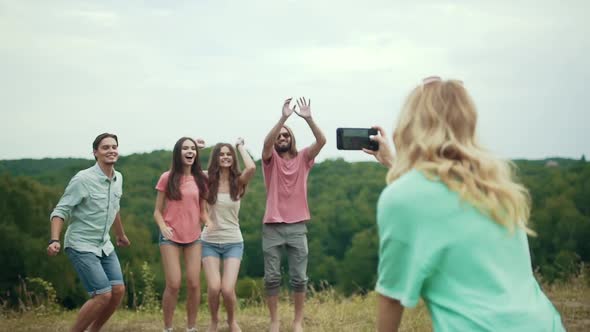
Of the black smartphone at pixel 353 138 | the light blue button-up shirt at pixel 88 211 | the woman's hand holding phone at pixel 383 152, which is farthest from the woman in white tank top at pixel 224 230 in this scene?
the woman's hand holding phone at pixel 383 152

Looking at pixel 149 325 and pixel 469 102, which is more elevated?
pixel 469 102

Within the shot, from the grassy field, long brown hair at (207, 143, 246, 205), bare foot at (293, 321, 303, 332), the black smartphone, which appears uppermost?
the black smartphone

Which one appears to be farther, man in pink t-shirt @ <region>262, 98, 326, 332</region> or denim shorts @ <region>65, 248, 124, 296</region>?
man in pink t-shirt @ <region>262, 98, 326, 332</region>

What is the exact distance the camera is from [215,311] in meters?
7.82

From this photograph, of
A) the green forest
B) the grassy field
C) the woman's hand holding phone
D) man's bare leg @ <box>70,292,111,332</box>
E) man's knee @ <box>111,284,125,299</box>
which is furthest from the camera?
the green forest

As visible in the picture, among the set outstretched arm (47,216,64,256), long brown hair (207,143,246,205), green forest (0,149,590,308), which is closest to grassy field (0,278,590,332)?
long brown hair (207,143,246,205)

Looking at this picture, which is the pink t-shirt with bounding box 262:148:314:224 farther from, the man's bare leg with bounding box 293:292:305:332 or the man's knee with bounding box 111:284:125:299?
the man's knee with bounding box 111:284:125:299

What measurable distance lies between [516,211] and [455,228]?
0.21 metres

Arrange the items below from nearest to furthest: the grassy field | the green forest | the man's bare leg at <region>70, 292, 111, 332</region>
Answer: the man's bare leg at <region>70, 292, 111, 332</region> → the grassy field → the green forest

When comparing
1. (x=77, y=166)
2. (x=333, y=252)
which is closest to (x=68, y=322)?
(x=77, y=166)

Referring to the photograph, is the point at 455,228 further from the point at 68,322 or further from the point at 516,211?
the point at 68,322

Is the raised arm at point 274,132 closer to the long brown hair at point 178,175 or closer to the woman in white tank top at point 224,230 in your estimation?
the woman in white tank top at point 224,230

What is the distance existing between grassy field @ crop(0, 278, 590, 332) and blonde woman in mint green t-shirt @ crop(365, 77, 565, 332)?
19.5 feet

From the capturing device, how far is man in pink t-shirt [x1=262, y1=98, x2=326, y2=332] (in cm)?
776
